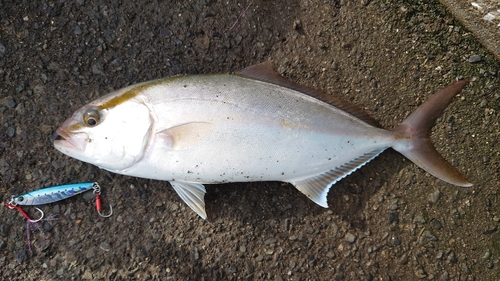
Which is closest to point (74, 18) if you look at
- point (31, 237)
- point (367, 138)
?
point (31, 237)

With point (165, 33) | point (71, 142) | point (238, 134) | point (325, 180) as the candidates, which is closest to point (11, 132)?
point (71, 142)

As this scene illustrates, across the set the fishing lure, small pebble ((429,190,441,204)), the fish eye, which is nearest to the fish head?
the fish eye

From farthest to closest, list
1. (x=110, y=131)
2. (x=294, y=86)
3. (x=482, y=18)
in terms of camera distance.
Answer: (x=482, y=18)
(x=294, y=86)
(x=110, y=131)

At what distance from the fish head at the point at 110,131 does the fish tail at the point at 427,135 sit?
1.61m

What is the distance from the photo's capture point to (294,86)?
240 centimetres

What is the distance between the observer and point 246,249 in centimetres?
256

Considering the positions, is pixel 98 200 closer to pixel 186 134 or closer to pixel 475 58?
pixel 186 134

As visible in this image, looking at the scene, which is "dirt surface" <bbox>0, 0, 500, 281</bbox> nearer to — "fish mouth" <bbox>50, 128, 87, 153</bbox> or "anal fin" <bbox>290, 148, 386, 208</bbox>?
"anal fin" <bbox>290, 148, 386, 208</bbox>

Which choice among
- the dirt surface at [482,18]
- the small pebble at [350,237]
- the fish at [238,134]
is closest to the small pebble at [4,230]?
the fish at [238,134]

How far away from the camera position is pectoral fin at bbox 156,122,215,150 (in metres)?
2.21

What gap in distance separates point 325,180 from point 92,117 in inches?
59.8

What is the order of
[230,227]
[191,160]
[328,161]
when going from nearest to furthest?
[191,160]
[328,161]
[230,227]

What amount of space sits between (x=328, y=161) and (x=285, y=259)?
0.76 m

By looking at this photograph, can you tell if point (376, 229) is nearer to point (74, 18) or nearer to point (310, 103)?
point (310, 103)
